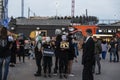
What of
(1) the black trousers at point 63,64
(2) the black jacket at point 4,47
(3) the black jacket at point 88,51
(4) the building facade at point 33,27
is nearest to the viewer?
(2) the black jacket at point 4,47

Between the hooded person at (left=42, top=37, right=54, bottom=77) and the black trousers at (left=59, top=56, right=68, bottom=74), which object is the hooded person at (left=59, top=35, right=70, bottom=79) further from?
the hooded person at (left=42, top=37, right=54, bottom=77)

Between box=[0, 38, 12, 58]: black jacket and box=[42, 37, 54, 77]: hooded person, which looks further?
box=[42, 37, 54, 77]: hooded person

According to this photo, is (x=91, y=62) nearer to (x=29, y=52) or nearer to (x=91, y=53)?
(x=91, y=53)

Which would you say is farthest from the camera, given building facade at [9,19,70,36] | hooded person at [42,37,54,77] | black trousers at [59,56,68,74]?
building facade at [9,19,70,36]

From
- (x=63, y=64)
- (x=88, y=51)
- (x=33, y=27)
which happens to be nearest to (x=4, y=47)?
(x=88, y=51)

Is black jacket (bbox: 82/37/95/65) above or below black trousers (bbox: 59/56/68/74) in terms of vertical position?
above

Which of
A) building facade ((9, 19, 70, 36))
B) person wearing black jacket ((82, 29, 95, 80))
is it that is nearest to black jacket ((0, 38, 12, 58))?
person wearing black jacket ((82, 29, 95, 80))

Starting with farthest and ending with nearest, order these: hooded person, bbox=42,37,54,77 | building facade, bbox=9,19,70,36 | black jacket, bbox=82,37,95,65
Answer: building facade, bbox=9,19,70,36 → hooded person, bbox=42,37,54,77 → black jacket, bbox=82,37,95,65

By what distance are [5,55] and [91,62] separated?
2.76m

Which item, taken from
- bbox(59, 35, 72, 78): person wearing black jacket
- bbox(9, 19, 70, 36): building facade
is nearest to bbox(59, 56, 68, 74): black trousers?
bbox(59, 35, 72, 78): person wearing black jacket

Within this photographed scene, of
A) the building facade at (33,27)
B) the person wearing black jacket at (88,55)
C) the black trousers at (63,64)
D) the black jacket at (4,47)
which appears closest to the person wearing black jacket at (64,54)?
the black trousers at (63,64)

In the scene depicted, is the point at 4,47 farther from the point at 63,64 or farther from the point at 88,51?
the point at 63,64

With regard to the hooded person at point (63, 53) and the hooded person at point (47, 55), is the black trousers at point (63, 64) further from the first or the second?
Answer: the hooded person at point (47, 55)

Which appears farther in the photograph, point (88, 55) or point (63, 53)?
point (63, 53)
